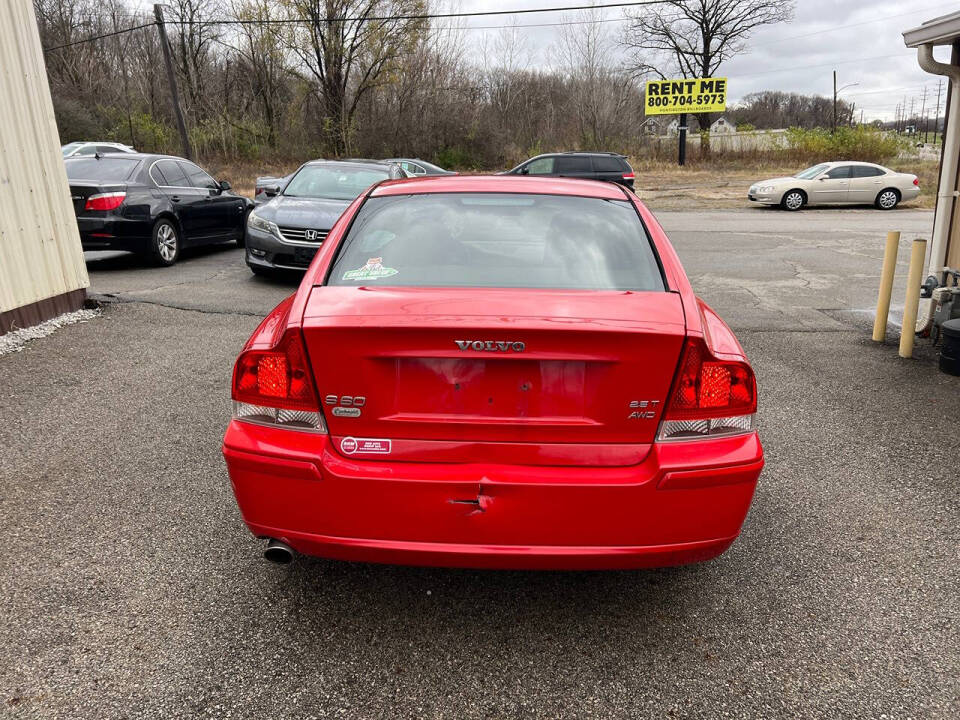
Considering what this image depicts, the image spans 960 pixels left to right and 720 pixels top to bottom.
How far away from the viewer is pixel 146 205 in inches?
399

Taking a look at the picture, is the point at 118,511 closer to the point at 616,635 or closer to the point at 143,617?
the point at 143,617

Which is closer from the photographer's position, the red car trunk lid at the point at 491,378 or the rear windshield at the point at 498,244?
the red car trunk lid at the point at 491,378

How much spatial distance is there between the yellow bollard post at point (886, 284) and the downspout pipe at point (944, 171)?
339 mm

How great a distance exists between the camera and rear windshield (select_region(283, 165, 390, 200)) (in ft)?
33.3

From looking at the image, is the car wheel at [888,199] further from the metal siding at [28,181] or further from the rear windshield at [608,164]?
the metal siding at [28,181]

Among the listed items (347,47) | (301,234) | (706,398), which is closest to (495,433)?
(706,398)

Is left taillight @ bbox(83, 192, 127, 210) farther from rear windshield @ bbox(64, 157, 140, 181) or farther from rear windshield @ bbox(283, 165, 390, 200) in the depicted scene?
rear windshield @ bbox(283, 165, 390, 200)

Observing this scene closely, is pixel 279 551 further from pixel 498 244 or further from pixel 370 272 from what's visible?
pixel 498 244

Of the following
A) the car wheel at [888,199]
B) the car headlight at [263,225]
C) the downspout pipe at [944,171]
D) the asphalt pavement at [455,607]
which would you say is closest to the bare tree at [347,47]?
the car wheel at [888,199]

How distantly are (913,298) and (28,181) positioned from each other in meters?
7.95

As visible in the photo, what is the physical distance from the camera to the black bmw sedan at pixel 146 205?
31.9 feet

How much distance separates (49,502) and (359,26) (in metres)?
34.4

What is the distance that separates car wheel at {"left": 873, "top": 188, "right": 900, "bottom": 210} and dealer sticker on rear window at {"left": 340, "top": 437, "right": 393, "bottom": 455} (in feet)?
83.1

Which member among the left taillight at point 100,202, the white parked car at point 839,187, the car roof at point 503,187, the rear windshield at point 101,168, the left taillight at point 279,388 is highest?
the rear windshield at point 101,168
